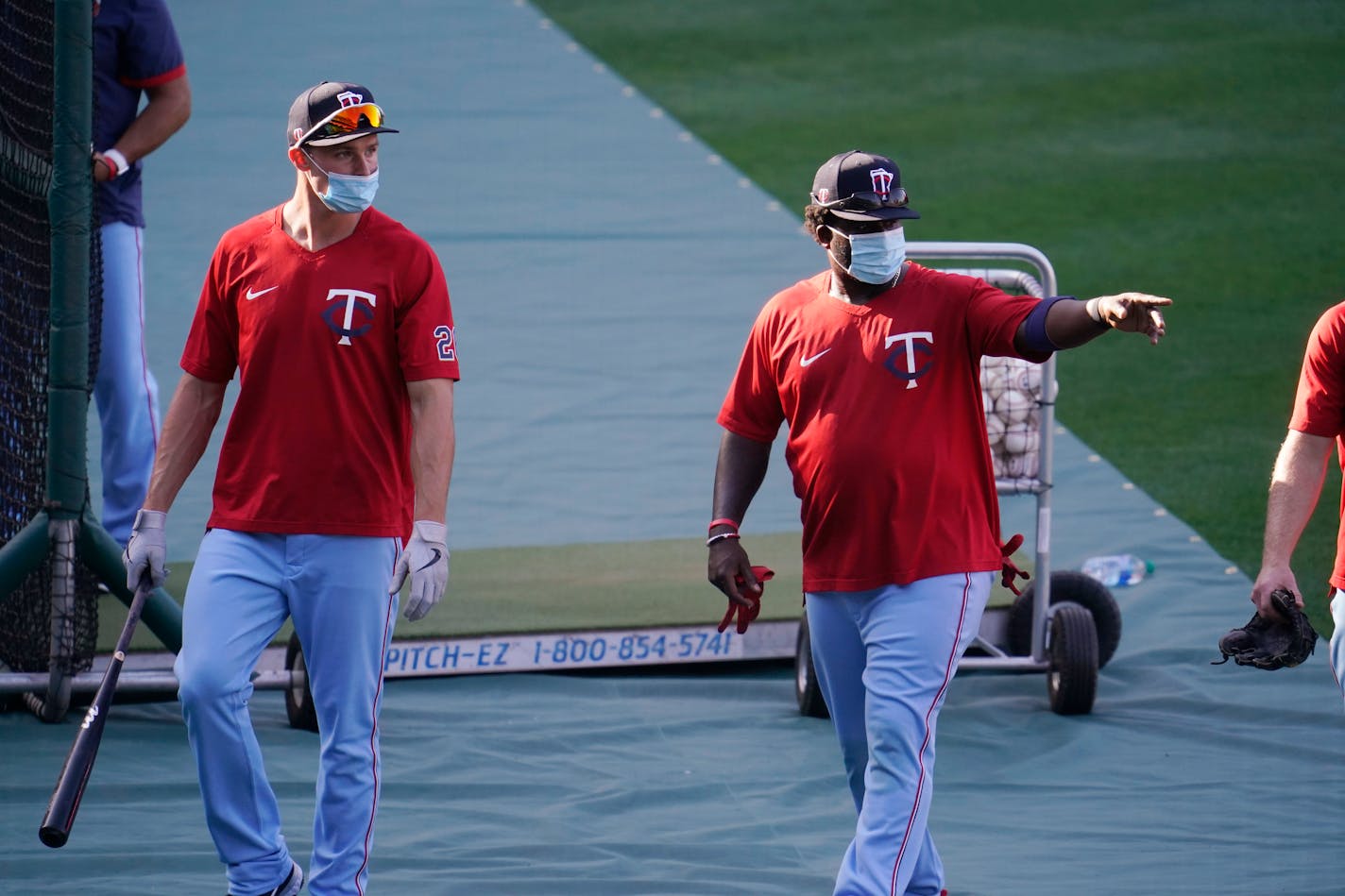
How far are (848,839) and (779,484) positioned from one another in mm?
4126

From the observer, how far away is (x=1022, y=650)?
24.8 feet

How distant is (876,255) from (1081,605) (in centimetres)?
297

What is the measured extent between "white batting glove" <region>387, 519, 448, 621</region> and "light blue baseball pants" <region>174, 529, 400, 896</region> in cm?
9

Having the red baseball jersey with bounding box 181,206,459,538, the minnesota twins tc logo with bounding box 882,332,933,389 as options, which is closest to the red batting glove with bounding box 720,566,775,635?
the minnesota twins tc logo with bounding box 882,332,933,389

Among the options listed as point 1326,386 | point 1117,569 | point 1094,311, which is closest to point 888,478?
point 1094,311

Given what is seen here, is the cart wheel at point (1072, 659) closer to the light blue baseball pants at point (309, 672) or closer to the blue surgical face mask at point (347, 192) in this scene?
the light blue baseball pants at point (309, 672)

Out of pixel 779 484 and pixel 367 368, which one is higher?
pixel 367 368

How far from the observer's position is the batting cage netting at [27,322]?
22.1 feet

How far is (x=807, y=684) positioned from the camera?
7.10m

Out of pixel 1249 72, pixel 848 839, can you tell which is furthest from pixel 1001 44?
pixel 848 839

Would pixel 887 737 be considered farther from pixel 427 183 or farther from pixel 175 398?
pixel 427 183

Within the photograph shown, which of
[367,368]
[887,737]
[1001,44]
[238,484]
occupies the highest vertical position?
[1001,44]

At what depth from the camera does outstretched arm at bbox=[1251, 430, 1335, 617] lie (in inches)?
188

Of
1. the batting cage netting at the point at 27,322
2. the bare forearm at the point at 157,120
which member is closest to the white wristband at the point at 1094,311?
the batting cage netting at the point at 27,322
